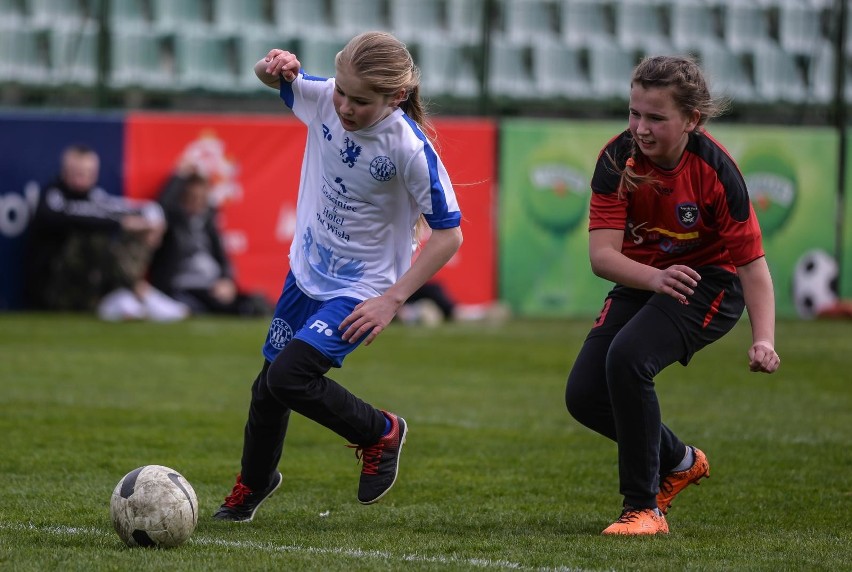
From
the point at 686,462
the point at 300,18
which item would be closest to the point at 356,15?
the point at 300,18

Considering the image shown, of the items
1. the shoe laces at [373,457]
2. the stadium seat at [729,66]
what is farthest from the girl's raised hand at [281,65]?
the stadium seat at [729,66]

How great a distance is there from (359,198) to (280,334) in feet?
2.05

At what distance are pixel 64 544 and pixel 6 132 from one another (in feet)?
35.2

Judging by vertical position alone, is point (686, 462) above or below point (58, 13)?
below

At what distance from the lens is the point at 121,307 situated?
1426 cm

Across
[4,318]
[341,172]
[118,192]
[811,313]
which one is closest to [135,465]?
[341,172]

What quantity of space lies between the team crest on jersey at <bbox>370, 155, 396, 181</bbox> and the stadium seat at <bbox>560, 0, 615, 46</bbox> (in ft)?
45.5

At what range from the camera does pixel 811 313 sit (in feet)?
55.1

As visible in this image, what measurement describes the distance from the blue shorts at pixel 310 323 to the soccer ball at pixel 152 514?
2.41 feet

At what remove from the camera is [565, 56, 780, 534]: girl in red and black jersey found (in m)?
4.95

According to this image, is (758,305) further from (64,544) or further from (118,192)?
(118,192)

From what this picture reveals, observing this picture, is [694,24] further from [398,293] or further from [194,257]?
[398,293]

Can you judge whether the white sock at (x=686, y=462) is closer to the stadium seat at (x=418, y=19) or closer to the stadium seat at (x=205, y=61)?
the stadium seat at (x=205, y=61)

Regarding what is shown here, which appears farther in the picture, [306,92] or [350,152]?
[306,92]
